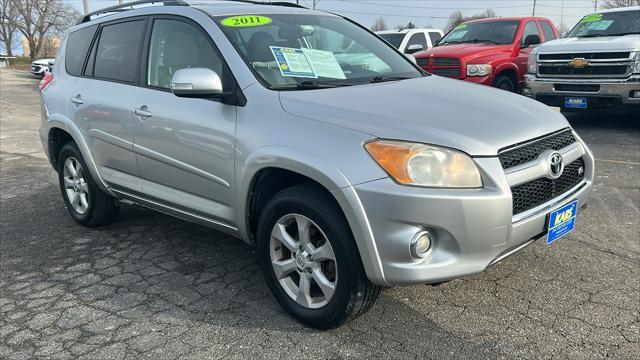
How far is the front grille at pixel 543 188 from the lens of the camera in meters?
2.67

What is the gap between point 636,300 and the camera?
319 cm

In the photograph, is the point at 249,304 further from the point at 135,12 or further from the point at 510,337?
the point at 135,12

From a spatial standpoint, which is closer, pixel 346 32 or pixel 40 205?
pixel 346 32

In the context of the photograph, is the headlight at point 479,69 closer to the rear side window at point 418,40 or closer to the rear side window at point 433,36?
the rear side window at point 418,40

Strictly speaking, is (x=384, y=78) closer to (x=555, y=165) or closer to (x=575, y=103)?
(x=555, y=165)

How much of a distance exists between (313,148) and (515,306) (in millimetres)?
1528

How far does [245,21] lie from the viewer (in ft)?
11.7

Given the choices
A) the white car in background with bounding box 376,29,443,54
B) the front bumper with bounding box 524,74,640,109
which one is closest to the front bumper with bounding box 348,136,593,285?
the front bumper with bounding box 524,74,640,109

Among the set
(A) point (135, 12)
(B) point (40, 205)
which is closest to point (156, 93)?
(A) point (135, 12)

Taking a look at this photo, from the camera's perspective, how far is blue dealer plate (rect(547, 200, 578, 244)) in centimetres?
287

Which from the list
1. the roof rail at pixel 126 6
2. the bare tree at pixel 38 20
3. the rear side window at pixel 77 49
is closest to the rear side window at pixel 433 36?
the roof rail at pixel 126 6

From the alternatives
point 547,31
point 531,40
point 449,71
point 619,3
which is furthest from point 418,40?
point 619,3

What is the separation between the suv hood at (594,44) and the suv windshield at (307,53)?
17.0 feet

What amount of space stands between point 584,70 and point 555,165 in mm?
6211
